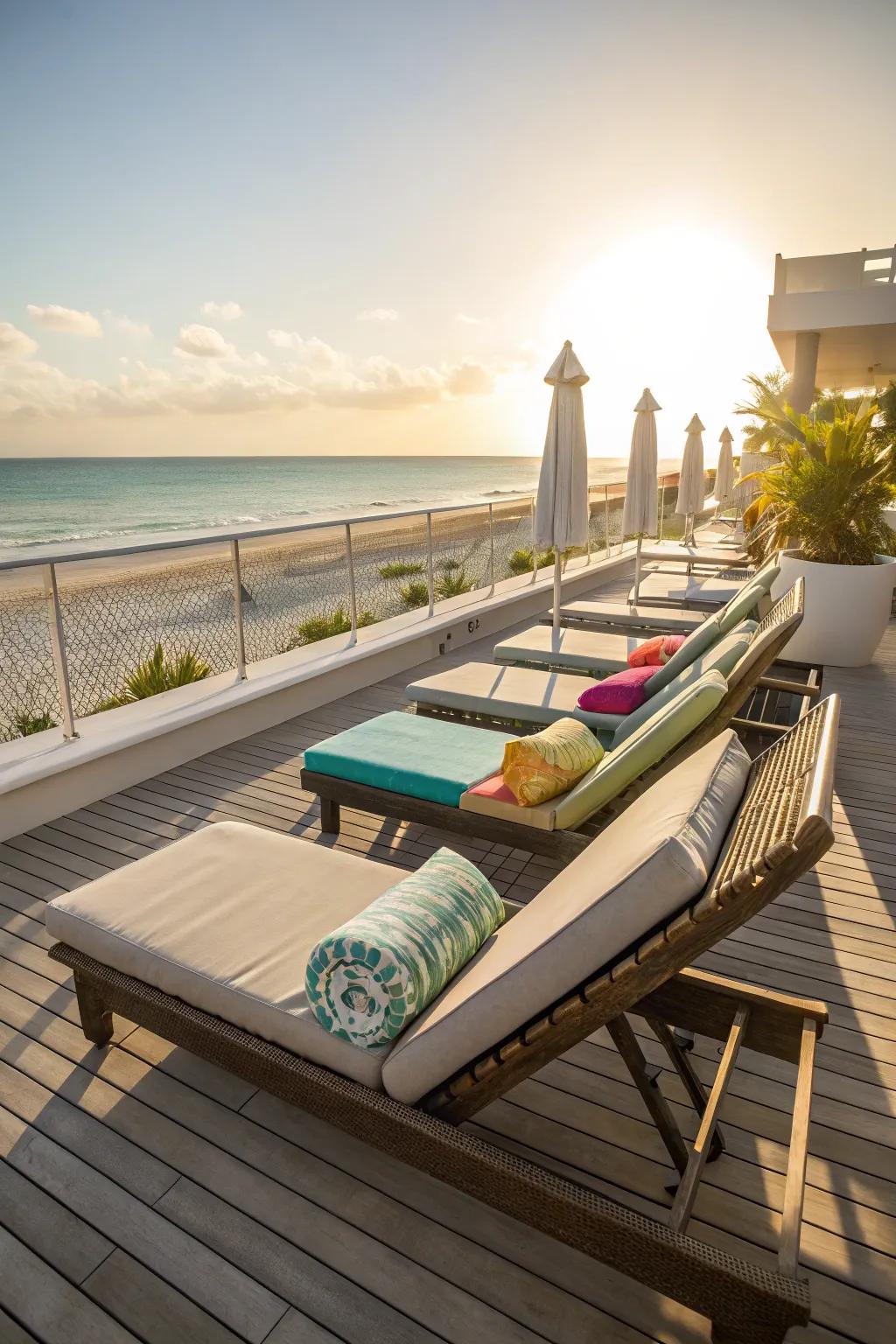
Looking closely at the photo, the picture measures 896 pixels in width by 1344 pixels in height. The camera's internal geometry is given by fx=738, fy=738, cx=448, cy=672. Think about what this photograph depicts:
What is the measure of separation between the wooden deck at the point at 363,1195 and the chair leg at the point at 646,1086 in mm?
193

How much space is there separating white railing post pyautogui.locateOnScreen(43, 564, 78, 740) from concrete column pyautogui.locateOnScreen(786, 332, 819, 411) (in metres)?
13.1

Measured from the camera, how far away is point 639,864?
4.05 ft

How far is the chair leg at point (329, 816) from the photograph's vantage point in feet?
10.4

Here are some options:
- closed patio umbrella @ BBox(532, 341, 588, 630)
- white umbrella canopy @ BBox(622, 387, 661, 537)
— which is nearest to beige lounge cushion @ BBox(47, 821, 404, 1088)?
closed patio umbrella @ BBox(532, 341, 588, 630)

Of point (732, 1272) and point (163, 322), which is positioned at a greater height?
point (163, 322)

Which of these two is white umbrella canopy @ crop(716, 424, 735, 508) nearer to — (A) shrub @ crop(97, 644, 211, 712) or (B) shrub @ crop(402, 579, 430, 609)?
(B) shrub @ crop(402, 579, 430, 609)

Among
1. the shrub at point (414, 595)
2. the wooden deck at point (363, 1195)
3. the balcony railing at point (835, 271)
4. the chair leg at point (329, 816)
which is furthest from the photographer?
the balcony railing at point (835, 271)

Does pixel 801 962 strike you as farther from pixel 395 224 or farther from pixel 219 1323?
pixel 395 224

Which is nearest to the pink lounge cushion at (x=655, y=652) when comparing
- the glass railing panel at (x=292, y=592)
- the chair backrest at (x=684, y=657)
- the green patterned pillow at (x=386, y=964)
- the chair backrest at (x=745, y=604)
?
the chair backrest at (x=745, y=604)

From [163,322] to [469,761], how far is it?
160ft

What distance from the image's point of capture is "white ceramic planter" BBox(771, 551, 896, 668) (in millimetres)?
5367

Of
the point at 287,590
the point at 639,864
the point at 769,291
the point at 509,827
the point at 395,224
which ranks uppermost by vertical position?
the point at 395,224

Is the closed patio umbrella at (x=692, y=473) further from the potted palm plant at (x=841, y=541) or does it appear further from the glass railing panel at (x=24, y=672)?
the glass railing panel at (x=24, y=672)

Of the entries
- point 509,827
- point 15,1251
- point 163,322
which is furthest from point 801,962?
point 163,322
